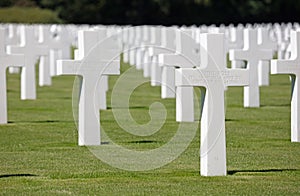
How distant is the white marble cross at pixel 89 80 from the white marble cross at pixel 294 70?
2.15 m

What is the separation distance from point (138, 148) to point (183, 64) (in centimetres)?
286

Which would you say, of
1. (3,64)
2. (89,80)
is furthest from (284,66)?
(3,64)

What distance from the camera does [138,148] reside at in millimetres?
12930

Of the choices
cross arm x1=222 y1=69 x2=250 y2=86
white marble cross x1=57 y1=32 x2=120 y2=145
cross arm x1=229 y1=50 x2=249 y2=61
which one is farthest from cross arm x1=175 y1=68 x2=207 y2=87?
cross arm x1=229 y1=50 x2=249 y2=61

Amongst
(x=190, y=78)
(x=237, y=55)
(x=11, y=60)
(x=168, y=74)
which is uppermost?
(x=237, y=55)

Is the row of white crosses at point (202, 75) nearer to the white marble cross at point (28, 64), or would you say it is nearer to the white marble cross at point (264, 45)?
the white marble cross at point (264, 45)

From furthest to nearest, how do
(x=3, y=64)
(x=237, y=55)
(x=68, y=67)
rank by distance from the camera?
(x=237, y=55) → (x=3, y=64) → (x=68, y=67)

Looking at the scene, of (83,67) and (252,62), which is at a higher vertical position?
(252,62)

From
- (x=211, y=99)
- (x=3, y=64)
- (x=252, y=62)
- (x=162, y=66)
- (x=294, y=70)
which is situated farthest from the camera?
(x=162, y=66)

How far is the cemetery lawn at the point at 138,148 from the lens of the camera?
32.9 ft

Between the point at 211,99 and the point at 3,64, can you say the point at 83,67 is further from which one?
the point at 3,64

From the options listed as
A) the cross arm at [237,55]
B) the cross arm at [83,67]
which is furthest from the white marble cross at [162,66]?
the cross arm at [83,67]

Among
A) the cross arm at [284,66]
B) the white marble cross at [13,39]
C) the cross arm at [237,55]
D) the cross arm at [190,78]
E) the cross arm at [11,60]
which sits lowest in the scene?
the cross arm at [190,78]

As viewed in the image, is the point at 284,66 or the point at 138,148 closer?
the point at 138,148
